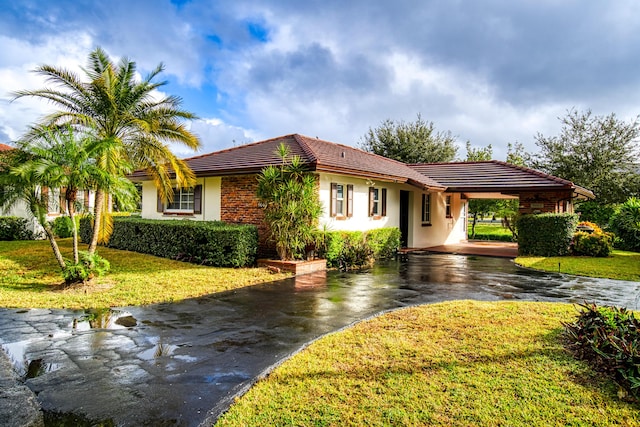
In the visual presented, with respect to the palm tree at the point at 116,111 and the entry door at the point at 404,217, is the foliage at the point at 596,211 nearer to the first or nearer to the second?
the entry door at the point at 404,217

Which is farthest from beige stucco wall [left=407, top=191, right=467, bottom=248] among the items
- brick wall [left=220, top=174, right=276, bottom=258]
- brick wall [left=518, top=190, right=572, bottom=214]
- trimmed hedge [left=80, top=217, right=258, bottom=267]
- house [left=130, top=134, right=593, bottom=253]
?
trimmed hedge [left=80, top=217, right=258, bottom=267]

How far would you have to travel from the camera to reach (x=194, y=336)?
6059 mm

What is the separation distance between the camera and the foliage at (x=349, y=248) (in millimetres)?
12844

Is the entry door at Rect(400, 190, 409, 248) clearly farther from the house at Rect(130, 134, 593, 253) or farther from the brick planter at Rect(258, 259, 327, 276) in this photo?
the brick planter at Rect(258, 259, 327, 276)

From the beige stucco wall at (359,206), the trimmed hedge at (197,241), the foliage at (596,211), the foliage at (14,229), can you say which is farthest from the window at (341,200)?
the foliage at (596,211)

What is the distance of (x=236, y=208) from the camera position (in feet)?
48.2

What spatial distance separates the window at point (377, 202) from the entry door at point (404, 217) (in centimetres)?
221

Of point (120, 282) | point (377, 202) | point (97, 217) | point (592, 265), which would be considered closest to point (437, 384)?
point (120, 282)

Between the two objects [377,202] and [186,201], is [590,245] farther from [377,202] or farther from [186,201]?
[186,201]

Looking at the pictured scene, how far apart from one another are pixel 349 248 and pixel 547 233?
8.18 metres

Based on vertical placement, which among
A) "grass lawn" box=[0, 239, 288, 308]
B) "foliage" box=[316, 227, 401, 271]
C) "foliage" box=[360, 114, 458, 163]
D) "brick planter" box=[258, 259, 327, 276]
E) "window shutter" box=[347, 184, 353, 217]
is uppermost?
"foliage" box=[360, 114, 458, 163]

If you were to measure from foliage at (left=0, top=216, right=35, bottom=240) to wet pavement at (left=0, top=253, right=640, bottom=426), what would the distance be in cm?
1472

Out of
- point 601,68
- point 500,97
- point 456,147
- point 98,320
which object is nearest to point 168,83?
point 98,320

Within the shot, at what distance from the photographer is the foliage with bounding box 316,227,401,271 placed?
42.1 feet
